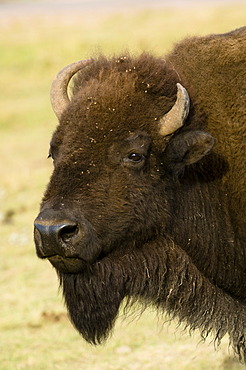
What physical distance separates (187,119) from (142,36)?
27297mm

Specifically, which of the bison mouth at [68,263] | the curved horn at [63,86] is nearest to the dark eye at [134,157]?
the bison mouth at [68,263]

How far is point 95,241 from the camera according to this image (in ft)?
15.6

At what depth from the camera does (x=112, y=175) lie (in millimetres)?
4840

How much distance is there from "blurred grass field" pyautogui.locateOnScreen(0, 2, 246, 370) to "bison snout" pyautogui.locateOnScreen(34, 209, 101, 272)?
1.42 metres

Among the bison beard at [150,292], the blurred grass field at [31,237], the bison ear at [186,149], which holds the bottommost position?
the blurred grass field at [31,237]

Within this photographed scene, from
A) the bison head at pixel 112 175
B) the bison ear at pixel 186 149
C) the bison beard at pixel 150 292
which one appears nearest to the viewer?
the bison head at pixel 112 175

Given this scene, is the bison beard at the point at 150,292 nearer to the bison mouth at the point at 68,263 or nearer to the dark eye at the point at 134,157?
the bison mouth at the point at 68,263

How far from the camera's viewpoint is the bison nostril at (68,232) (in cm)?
453

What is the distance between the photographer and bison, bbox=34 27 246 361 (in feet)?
15.7

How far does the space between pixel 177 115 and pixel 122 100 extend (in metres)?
0.41

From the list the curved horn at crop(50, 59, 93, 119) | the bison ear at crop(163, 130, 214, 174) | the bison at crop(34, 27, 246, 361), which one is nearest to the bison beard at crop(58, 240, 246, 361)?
the bison at crop(34, 27, 246, 361)

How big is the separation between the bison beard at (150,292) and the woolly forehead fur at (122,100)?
0.91 metres

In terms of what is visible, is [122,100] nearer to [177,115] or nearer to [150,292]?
[177,115]

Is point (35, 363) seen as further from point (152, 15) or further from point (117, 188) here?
point (152, 15)
